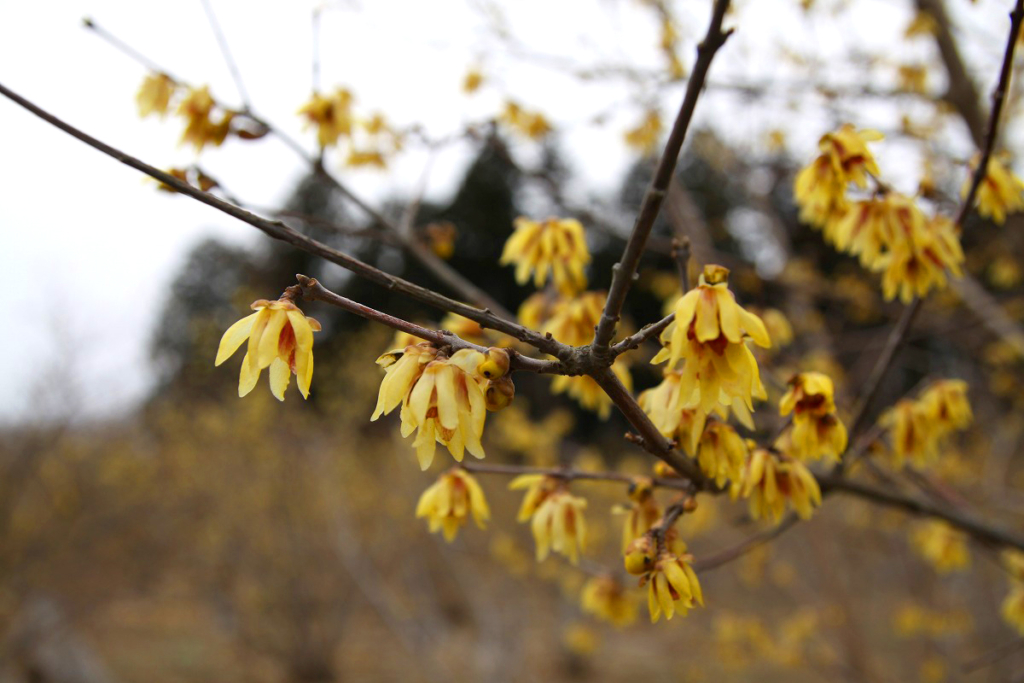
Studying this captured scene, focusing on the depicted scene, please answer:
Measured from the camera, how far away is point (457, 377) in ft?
2.40

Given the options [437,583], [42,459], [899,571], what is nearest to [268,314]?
[42,459]

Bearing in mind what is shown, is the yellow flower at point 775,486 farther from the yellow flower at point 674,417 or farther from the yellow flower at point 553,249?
the yellow flower at point 553,249

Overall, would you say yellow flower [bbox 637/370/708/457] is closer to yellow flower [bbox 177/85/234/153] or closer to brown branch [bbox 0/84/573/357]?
brown branch [bbox 0/84/573/357]

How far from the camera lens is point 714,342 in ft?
2.58

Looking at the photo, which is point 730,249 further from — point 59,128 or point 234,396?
point 59,128

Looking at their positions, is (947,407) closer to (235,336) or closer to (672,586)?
(672,586)

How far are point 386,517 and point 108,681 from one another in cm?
353

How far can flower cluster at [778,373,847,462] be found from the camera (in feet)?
3.40

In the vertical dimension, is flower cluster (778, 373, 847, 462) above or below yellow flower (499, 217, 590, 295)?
below

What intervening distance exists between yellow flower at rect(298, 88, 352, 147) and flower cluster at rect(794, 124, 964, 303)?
1.16 metres

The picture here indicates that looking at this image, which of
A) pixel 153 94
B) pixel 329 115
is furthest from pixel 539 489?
pixel 153 94

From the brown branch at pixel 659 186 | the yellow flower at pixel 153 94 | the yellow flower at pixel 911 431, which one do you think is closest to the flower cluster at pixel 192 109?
the yellow flower at pixel 153 94

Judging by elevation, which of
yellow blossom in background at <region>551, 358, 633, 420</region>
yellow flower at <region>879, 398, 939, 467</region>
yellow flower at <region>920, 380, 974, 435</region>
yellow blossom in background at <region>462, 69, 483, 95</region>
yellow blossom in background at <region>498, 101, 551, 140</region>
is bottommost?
yellow blossom in background at <region>551, 358, 633, 420</region>

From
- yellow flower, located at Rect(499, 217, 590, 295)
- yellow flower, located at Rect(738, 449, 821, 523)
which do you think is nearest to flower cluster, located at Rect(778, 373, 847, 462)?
yellow flower, located at Rect(738, 449, 821, 523)
